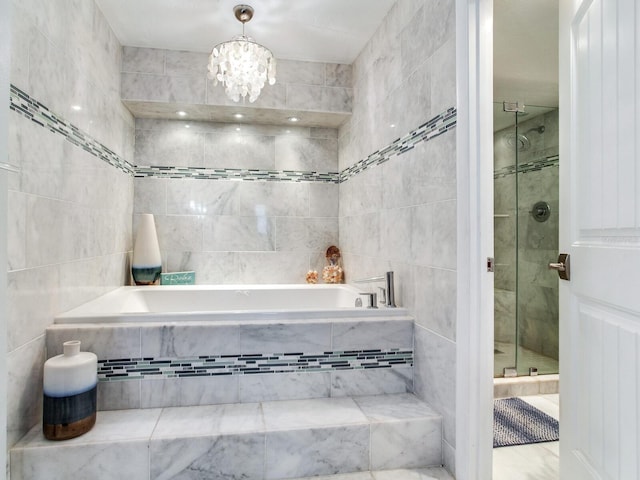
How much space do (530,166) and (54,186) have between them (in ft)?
10.8

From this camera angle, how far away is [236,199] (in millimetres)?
3451

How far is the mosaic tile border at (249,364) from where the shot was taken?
6.05 ft

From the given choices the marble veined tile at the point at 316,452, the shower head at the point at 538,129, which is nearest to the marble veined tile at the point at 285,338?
the marble veined tile at the point at 316,452

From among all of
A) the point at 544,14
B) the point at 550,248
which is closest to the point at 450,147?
the point at 544,14

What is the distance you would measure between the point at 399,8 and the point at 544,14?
0.84 meters

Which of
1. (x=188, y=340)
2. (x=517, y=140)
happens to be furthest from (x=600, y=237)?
(x=517, y=140)

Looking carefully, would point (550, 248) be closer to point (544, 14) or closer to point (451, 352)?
point (544, 14)

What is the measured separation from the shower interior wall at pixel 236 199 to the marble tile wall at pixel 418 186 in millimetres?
10

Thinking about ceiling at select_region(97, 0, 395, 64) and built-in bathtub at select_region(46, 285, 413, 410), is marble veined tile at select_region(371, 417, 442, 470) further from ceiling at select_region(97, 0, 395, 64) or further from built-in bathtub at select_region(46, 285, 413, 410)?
ceiling at select_region(97, 0, 395, 64)

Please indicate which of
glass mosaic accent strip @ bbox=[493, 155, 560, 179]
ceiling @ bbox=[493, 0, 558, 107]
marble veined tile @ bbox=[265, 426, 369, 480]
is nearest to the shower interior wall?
marble veined tile @ bbox=[265, 426, 369, 480]

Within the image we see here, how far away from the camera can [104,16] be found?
2520 millimetres

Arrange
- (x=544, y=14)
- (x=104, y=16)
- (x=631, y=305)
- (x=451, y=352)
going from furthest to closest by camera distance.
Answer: (x=104, y=16)
(x=544, y=14)
(x=451, y=352)
(x=631, y=305)

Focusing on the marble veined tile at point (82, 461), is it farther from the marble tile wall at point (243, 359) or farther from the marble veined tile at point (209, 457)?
the marble tile wall at point (243, 359)

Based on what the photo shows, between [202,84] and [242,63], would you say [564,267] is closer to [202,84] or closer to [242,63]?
[242,63]
